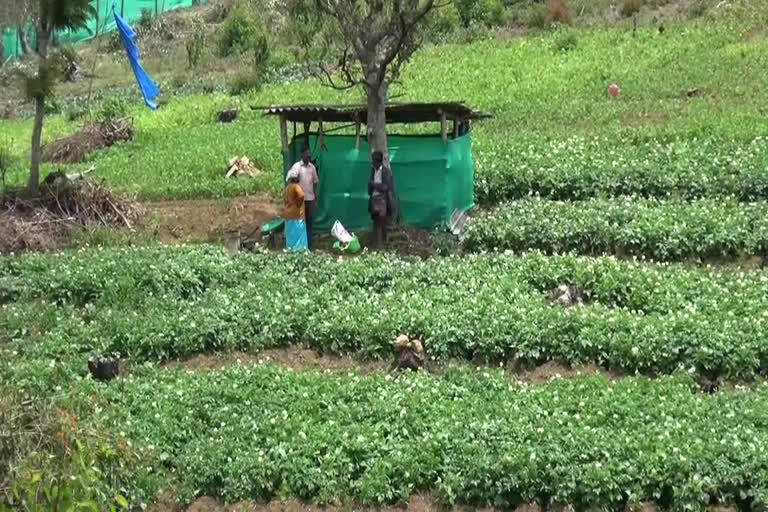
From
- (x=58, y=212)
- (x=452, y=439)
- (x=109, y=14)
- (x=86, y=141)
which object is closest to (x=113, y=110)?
(x=86, y=141)

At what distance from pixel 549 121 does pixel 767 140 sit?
6.34 metres

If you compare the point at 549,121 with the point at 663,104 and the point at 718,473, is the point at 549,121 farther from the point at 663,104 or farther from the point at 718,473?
the point at 718,473

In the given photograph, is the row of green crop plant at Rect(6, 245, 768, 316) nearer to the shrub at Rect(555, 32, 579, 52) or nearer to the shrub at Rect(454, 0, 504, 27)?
the shrub at Rect(555, 32, 579, 52)

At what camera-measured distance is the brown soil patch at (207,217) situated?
18.8 m

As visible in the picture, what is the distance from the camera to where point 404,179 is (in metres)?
17.7

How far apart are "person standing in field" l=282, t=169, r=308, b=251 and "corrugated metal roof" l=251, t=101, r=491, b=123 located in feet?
5.08

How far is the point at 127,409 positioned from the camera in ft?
33.8

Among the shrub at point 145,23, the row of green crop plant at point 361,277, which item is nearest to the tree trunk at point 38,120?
the row of green crop plant at point 361,277

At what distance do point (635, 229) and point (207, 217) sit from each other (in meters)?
8.55

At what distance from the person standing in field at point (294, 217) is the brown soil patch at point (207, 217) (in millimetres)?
1359

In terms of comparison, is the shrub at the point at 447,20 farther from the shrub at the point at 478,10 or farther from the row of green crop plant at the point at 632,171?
the row of green crop plant at the point at 632,171

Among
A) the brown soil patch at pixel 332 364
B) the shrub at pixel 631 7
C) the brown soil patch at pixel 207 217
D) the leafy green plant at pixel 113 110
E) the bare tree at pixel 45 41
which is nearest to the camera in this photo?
the brown soil patch at pixel 332 364

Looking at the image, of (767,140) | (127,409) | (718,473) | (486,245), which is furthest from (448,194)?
(718,473)

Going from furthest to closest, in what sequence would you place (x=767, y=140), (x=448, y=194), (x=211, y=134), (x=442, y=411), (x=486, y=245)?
(x=211, y=134), (x=767, y=140), (x=448, y=194), (x=486, y=245), (x=442, y=411)
